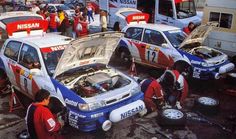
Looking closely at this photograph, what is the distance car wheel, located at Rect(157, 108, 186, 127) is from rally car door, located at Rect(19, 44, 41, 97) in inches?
116

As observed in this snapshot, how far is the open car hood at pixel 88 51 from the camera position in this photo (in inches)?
255

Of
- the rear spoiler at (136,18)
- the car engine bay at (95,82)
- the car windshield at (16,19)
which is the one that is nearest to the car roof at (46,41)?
the car engine bay at (95,82)

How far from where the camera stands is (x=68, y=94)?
245 inches

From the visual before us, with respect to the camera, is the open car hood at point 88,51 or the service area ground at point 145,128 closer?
the open car hood at point 88,51

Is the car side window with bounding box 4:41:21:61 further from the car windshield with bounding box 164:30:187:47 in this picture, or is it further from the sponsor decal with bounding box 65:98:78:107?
the car windshield with bounding box 164:30:187:47

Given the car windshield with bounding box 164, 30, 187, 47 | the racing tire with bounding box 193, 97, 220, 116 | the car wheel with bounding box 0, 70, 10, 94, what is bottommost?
the racing tire with bounding box 193, 97, 220, 116

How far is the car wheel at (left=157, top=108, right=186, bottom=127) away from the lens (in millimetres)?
6758

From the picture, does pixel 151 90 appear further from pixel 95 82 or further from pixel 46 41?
pixel 46 41

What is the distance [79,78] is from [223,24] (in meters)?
7.58

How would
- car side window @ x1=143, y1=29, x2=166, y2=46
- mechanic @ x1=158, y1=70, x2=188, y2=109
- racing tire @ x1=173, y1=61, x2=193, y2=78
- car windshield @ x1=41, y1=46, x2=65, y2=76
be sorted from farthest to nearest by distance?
1. car side window @ x1=143, y1=29, x2=166, y2=46
2. racing tire @ x1=173, y1=61, x2=193, y2=78
3. mechanic @ x1=158, y1=70, x2=188, y2=109
4. car windshield @ x1=41, y1=46, x2=65, y2=76

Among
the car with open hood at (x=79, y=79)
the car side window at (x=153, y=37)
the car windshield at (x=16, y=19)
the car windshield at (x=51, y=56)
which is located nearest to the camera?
the car with open hood at (x=79, y=79)

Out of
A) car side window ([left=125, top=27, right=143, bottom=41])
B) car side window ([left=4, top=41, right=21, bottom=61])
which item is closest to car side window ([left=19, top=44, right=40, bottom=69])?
car side window ([left=4, top=41, right=21, bottom=61])

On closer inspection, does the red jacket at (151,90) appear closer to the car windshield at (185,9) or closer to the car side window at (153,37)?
the car side window at (153,37)

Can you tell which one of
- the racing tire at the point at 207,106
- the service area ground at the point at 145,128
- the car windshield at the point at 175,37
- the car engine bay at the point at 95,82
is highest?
the car windshield at the point at 175,37
